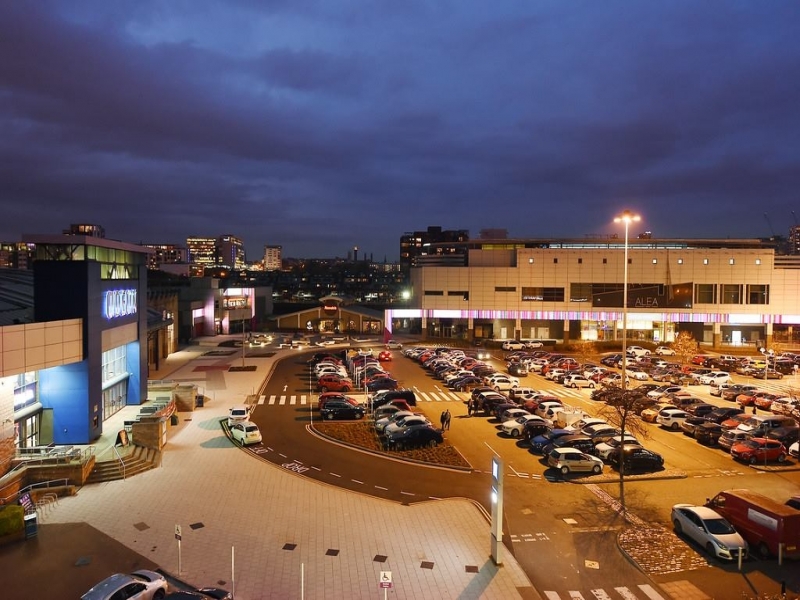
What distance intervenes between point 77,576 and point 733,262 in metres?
68.5

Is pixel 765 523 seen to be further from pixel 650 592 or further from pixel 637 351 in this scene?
pixel 637 351

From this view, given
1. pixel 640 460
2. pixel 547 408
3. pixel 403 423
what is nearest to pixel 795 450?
pixel 640 460

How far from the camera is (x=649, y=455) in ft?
70.7

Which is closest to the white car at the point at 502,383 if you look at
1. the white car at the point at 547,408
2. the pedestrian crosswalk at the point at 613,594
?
the white car at the point at 547,408

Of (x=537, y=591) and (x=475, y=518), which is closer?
(x=537, y=591)

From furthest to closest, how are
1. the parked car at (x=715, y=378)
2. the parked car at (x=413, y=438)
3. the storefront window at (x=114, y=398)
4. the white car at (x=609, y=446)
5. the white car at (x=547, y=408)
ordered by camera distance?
the parked car at (x=715, y=378), the white car at (x=547, y=408), the storefront window at (x=114, y=398), the parked car at (x=413, y=438), the white car at (x=609, y=446)

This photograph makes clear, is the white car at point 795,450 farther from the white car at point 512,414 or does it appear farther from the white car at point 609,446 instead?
the white car at point 512,414

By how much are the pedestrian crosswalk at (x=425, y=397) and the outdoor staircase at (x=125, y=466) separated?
11206mm

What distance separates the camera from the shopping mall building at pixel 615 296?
6206 centimetres

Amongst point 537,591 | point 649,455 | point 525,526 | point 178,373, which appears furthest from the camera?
point 178,373

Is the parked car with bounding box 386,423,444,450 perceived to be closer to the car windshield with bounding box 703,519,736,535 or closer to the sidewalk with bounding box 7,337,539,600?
the sidewalk with bounding box 7,337,539,600

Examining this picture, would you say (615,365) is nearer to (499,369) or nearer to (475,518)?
(499,369)

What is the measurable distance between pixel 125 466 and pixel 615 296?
56740mm

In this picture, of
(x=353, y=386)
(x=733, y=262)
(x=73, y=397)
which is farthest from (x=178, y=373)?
(x=733, y=262)
